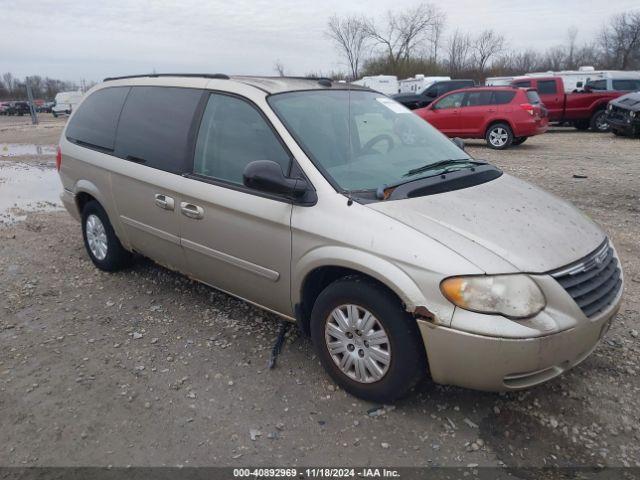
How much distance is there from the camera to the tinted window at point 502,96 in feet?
43.9

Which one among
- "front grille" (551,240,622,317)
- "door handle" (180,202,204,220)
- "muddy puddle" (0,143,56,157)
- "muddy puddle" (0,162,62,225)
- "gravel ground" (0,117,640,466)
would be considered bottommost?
"gravel ground" (0,117,640,466)

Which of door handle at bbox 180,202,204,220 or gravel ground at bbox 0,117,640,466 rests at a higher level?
door handle at bbox 180,202,204,220

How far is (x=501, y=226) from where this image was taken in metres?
2.71

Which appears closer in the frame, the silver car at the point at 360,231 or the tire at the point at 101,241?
the silver car at the point at 360,231

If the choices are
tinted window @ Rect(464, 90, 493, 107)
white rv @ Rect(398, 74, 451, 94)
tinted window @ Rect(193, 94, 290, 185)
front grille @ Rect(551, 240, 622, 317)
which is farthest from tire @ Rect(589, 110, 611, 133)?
tinted window @ Rect(193, 94, 290, 185)

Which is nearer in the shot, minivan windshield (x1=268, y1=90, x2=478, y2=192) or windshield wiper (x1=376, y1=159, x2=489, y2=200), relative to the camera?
windshield wiper (x1=376, y1=159, x2=489, y2=200)

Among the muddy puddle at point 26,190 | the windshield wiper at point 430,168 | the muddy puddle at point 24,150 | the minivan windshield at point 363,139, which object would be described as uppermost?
the minivan windshield at point 363,139

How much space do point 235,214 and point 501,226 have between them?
1603 millimetres

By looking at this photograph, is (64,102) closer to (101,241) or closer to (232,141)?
(101,241)

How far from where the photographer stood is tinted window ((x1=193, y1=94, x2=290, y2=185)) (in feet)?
10.7

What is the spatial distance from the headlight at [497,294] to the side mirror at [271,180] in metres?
1.00

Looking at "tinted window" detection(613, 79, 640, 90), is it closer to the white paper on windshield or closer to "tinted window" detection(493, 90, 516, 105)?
"tinted window" detection(493, 90, 516, 105)

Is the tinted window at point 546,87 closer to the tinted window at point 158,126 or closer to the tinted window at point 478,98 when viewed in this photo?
the tinted window at point 478,98

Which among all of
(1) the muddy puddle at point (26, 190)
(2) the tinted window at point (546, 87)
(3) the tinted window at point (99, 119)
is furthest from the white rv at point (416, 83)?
(3) the tinted window at point (99, 119)
